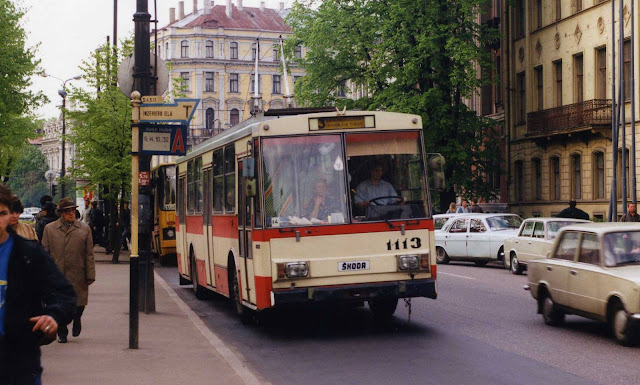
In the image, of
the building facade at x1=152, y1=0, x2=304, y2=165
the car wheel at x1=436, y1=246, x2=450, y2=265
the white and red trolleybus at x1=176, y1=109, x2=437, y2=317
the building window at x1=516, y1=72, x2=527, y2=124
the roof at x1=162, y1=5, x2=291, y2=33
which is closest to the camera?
the white and red trolleybus at x1=176, y1=109, x2=437, y2=317

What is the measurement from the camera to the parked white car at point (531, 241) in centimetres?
2488

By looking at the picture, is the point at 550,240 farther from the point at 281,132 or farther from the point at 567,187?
the point at 567,187

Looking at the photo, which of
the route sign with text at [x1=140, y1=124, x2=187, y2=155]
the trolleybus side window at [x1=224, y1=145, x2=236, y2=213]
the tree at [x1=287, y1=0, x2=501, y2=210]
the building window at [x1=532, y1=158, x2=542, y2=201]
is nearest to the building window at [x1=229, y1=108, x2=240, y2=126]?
the tree at [x1=287, y1=0, x2=501, y2=210]

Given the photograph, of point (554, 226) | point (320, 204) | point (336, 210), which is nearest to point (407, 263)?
point (336, 210)

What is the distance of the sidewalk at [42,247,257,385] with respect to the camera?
1016 centimetres

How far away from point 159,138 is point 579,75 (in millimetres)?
32210

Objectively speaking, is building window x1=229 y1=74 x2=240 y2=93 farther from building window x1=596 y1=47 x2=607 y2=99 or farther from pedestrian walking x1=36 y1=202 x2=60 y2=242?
pedestrian walking x1=36 y1=202 x2=60 y2=242

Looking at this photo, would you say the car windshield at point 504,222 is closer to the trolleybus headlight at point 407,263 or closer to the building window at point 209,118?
the trolleybus headlight at point 407,263

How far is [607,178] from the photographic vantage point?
39281mm

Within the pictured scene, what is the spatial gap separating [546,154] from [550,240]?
21.4m

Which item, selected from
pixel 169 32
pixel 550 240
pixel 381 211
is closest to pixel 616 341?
pixel 381 211

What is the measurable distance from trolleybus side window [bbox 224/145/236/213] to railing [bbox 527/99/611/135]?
85.4ft

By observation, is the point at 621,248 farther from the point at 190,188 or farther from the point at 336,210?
the point at 190,188

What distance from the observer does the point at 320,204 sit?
531 inches
